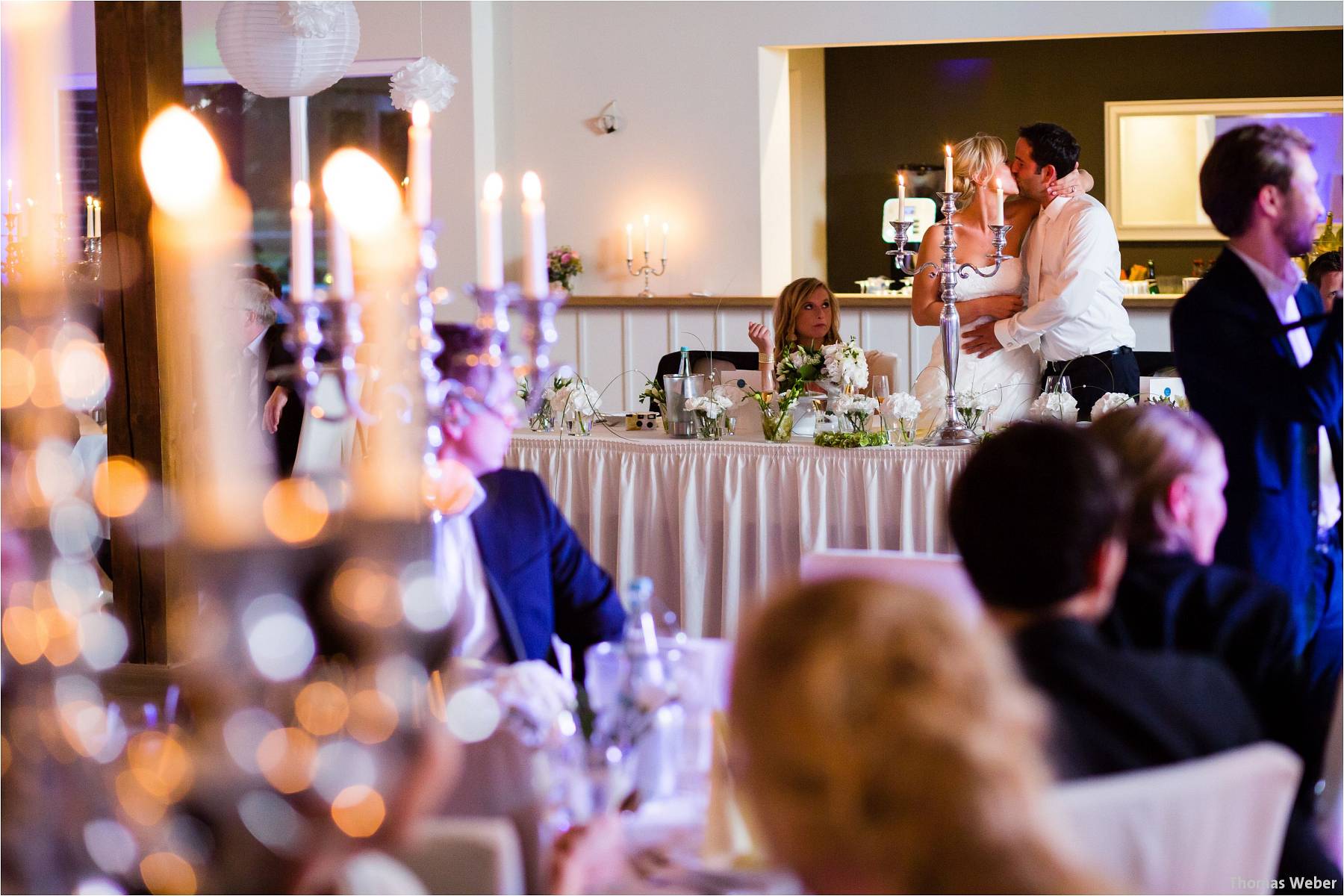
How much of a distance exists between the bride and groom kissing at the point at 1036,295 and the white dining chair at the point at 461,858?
3.08 m

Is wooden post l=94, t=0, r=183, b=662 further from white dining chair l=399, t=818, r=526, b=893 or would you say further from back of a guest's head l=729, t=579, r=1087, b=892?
back of a guest's head l=729, t=579, r=1087, b=892

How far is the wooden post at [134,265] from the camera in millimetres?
3580

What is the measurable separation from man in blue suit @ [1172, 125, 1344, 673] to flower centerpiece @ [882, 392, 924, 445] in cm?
136

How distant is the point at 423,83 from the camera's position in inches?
242

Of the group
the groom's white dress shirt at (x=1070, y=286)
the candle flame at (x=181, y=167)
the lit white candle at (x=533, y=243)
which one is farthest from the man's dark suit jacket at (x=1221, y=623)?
the groom's white dress shirt at (x=1070, y=286)

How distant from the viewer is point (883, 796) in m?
0.88

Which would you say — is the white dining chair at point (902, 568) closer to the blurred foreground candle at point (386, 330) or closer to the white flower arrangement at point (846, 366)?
the blurred foreground candle at point (386, 330)

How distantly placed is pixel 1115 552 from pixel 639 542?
7.89ft

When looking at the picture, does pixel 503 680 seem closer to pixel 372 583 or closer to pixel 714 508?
pixel 372 583

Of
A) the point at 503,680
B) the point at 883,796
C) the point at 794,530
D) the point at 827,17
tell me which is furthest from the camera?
the point at 827,17

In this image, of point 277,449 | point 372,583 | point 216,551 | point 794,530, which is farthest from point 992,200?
point 372,583

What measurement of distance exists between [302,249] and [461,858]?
2.46ft

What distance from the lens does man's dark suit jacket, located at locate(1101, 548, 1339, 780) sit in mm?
1724

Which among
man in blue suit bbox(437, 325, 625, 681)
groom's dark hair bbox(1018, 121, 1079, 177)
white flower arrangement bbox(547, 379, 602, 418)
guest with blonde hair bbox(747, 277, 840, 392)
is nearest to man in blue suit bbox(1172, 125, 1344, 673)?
man in blue suit bbox(437, 325, 625, 681)
